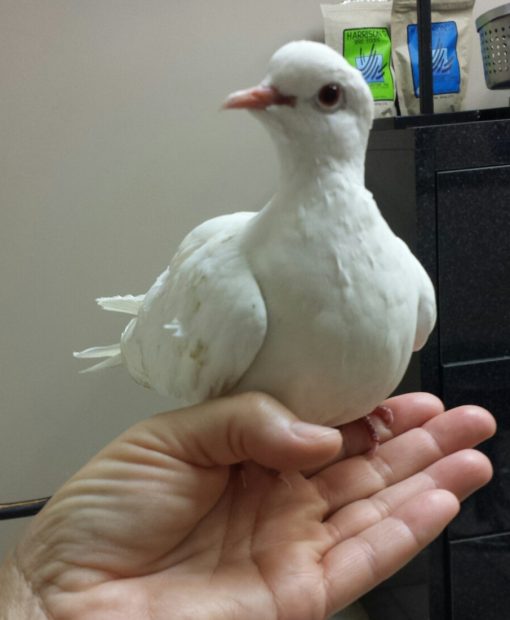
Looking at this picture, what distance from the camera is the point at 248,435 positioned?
1.82 feet

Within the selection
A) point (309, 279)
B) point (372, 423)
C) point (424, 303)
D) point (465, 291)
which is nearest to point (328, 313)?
point (309, 279)

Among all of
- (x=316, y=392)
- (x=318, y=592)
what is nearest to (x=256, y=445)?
(x=316, y=392)

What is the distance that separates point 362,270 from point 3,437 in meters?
1.12

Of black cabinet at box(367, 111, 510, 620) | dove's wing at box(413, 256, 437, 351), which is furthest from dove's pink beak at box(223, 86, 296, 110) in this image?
black cabinet at box(367, 111, 510, 620)

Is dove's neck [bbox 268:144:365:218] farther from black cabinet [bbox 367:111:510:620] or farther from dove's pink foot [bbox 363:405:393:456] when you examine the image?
black cabinet [bbox 367:111:510:620]

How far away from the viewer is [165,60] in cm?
128

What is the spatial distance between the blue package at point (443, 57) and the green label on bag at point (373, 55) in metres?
0.05

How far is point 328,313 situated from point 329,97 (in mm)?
175

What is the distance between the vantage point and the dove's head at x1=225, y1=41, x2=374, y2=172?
50 cm

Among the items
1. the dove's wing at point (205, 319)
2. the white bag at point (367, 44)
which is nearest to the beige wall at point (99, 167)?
the white bag at point (367, 44)

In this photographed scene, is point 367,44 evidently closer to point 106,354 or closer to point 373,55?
point 373,55

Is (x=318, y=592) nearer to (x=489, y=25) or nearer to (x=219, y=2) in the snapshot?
(x=489, y=25)

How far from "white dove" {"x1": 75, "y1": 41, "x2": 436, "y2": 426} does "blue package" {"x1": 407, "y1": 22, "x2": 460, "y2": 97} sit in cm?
75

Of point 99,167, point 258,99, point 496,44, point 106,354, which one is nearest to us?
point 258,99
